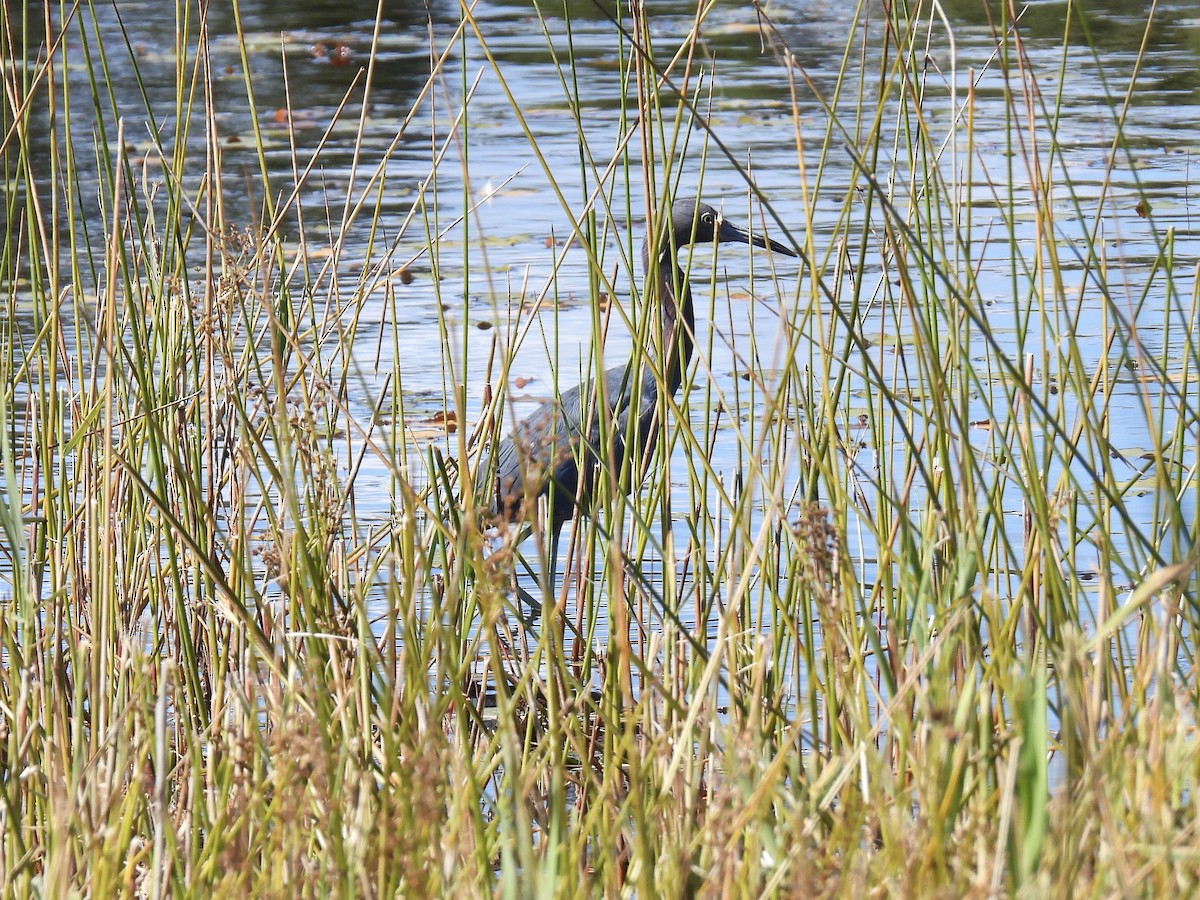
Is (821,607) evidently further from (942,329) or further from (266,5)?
(266,5)

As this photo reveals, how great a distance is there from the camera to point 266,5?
11406 mm

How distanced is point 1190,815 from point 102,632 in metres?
1.02

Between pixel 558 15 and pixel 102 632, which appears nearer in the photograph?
pixel 102 632

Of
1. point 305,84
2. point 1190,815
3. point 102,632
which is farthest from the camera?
point 305,84

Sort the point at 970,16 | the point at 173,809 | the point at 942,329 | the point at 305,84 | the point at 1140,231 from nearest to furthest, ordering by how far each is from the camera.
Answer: the point at 173,809, the point at 942,329, the point at 1140,231, the point at 305,84, the point at 970,16

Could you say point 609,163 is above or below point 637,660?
above

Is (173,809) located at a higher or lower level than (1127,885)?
lower

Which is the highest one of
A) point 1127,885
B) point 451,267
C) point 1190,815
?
point 1127,885

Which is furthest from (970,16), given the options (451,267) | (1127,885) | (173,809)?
(1127,885)

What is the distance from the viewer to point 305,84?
29.2ft

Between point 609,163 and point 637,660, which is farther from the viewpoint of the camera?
point 609,163

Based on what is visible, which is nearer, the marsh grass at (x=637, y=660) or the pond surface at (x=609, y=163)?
the marsh grass at (x=637, y=660)

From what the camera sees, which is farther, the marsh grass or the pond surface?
→ the pond surface

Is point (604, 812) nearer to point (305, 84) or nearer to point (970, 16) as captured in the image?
point (305, 84)
